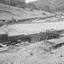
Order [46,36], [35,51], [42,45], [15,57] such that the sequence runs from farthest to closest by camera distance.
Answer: [46,36], [42,45], [35,51], [15,57]

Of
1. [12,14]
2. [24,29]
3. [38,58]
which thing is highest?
[12,14]

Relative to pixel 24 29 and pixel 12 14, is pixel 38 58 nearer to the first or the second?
pixel 24 29

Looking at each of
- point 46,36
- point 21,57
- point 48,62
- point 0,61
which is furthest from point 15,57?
point 46,36

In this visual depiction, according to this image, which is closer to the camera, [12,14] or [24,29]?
[24,29]

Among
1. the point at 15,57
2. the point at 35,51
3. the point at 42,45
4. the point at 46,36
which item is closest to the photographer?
the point at 15,57

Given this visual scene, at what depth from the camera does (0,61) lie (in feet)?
41.8

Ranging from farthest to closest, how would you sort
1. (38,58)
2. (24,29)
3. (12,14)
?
(12,14) → (24,29) → (38,58)

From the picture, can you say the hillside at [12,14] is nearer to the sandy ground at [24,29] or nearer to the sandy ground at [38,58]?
the sandy ground at [24,29]

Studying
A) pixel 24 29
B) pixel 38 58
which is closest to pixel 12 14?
pixel 24 29

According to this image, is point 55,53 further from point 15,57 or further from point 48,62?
point 15,57

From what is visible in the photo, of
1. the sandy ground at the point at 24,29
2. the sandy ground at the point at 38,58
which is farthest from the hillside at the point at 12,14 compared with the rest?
the sandy ground at the point at 38,58

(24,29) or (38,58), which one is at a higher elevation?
(24,29)

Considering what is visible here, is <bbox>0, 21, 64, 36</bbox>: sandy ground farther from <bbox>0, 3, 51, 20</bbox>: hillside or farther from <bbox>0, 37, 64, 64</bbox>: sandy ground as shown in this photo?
<bbox>0, 3, 51, 20</bbox>: hillside

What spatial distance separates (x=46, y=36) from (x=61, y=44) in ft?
11.0
